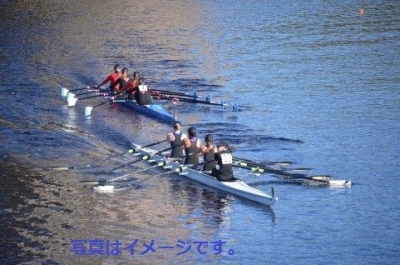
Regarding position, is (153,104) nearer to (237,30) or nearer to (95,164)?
(95,164)

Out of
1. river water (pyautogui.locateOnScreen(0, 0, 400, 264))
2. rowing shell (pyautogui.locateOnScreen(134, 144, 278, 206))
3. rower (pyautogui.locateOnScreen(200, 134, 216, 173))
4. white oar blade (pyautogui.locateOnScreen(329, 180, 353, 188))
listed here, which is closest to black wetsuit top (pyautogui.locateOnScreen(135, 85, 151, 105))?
river water (pyautogui.locateOnScreen(0, 0, 400, 264))

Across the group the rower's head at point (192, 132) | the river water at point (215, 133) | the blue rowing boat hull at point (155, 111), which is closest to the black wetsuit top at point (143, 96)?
the blue rowing boat hull at point (155, 111)

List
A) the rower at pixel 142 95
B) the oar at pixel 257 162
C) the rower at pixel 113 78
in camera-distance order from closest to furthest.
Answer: the oar at pixel 257 162, the rower at pixel 142 95, the rower at pixel 113 78

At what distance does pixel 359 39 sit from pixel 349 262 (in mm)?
34230

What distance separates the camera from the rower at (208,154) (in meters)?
27.9

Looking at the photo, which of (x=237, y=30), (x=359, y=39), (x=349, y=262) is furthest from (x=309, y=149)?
(x=237, y=30)

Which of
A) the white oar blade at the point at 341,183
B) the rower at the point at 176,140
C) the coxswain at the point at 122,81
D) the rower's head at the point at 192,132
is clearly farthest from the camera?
the coxswain at the point at 122,81

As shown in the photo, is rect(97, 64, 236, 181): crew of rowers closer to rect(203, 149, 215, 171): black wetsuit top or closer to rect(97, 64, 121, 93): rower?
rect(203, 149, 215, 171): black wetsuit top

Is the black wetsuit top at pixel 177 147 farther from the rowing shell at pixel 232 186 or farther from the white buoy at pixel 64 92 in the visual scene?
Result: the white buoy at pixel 64 92

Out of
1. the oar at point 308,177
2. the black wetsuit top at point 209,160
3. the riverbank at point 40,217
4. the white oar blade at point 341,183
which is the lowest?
the riverbank at point 40,217

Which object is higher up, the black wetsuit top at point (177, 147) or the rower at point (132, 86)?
the rower at point (132, 86)

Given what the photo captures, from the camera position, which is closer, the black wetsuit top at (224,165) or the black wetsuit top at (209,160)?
the black wetsuit top at (224,165)

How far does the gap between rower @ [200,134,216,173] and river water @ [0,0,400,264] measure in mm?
765

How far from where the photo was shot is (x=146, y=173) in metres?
29.8
